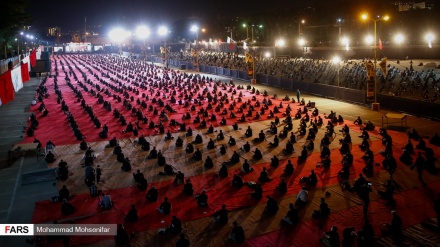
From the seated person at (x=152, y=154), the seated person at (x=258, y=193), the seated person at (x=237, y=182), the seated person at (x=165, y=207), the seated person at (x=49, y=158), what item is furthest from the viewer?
the seated person at (x=152, y=154)

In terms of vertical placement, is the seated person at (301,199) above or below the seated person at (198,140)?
below

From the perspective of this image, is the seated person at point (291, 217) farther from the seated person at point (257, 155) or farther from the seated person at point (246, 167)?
the seated person at point (257, 155)

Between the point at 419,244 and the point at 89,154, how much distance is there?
17.1m

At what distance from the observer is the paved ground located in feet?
51.8

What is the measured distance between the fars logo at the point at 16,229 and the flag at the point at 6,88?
1182 inches

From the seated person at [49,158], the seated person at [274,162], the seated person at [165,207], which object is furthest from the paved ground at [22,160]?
the seated person at [274,162]

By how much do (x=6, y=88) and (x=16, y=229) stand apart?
32883 millimetres

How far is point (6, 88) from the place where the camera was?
41500 mm

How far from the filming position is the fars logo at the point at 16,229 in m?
13.8

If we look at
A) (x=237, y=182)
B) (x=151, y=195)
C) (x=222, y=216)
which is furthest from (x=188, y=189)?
(x=222, y=216)

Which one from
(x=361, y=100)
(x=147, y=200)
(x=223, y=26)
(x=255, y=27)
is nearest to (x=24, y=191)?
(x=147, y=200)

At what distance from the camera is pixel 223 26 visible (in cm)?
15650

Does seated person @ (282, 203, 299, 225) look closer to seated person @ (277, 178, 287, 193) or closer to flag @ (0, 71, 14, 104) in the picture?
seated person @ (277, 178, 287, 193)

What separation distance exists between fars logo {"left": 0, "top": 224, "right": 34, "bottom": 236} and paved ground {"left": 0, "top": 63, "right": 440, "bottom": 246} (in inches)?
13.1
